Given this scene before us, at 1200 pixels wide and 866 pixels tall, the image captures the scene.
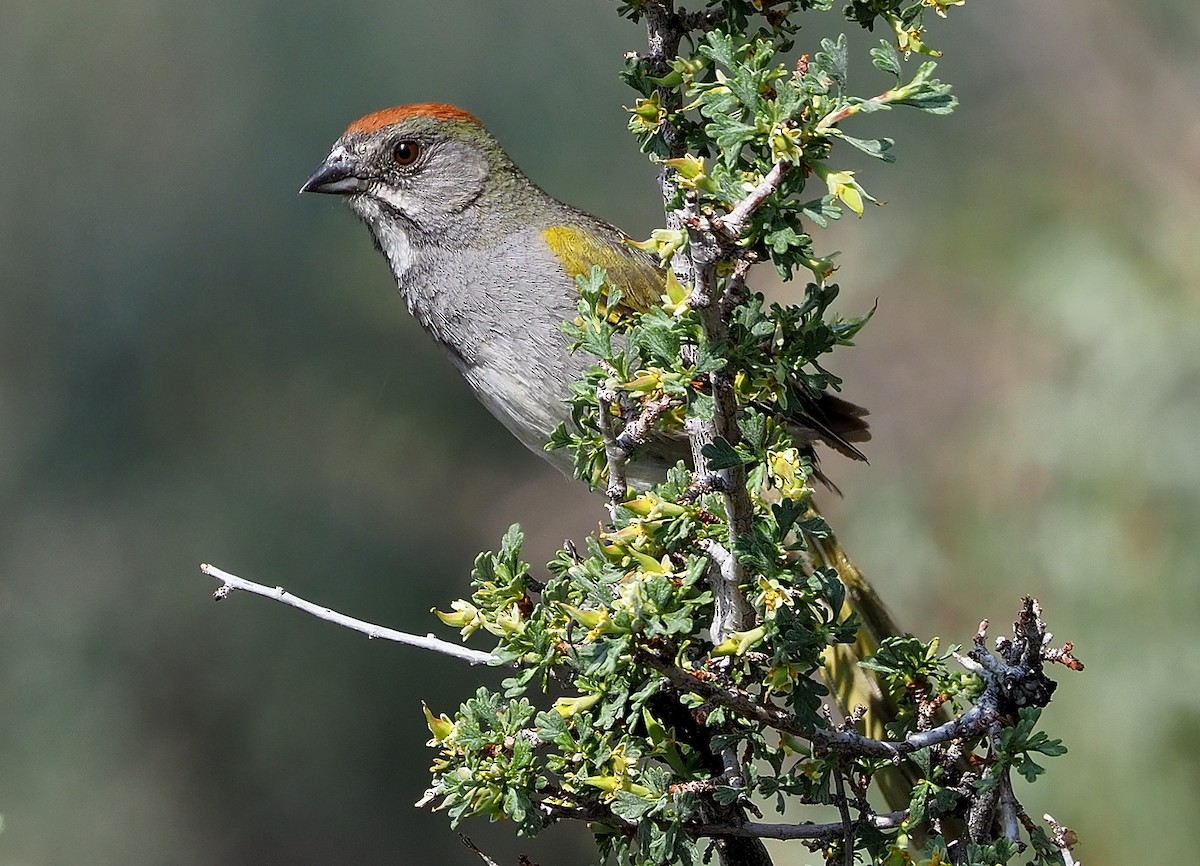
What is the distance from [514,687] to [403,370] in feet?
15.1

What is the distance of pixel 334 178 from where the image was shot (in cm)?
353

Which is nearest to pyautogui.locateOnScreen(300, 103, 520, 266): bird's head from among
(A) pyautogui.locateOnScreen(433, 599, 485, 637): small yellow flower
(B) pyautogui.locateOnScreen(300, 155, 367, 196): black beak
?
(B) pyautogui.locateOnScreen(300, 155, 367, 196): black beak

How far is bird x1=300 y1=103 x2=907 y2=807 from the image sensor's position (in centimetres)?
299

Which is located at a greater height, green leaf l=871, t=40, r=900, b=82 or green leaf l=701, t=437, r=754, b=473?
green leaf l=871, t=40, r=900, b=82

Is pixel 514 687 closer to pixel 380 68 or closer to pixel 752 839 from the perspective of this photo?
pixel 752 839

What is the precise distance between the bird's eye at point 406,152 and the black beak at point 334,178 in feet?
0.40

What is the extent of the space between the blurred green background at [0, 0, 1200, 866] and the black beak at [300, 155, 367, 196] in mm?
2208

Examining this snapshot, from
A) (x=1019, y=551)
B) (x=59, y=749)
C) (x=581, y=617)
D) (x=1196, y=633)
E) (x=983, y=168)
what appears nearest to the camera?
(x=581, y=617)

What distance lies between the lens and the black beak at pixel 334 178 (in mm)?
3523

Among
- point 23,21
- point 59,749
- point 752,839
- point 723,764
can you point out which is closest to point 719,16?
point 723,764

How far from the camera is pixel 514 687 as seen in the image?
172cm

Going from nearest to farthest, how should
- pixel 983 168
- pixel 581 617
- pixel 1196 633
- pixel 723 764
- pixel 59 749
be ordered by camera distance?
pixel 581 617
pixel 723 764
pixel 1196 633
pixel 59 749
pixel 983 168

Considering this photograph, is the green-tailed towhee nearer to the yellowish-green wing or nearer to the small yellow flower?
the yellowish-green wing

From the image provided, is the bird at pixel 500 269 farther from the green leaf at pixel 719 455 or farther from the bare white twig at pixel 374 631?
the green leaf at pixel 719 455
